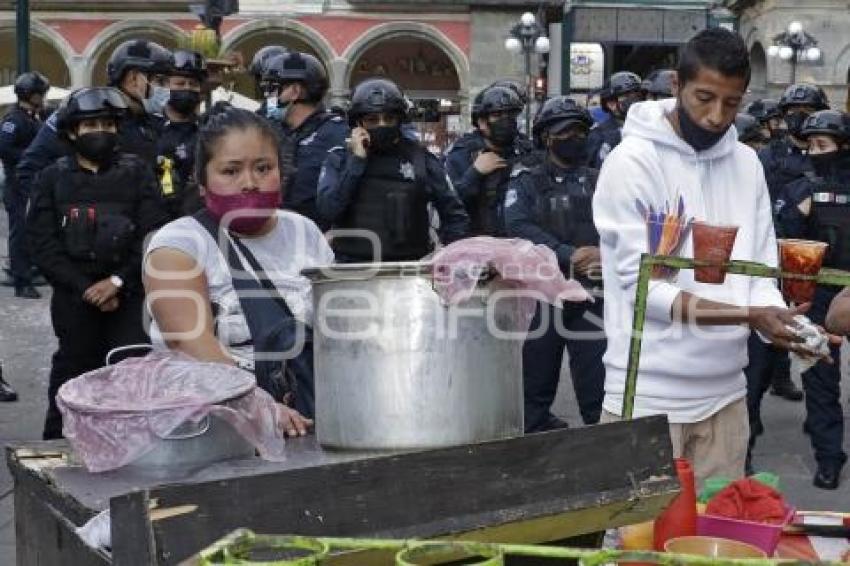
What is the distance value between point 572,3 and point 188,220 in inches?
1612

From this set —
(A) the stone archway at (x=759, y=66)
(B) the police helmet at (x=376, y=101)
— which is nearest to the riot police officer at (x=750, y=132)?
(B) the police helmet at (x=376, y=101)

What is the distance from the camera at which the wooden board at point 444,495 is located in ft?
5.92

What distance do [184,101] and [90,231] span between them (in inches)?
61.2

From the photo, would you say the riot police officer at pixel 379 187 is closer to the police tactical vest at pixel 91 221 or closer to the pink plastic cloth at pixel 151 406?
the police tactical vest at pixel 91 221

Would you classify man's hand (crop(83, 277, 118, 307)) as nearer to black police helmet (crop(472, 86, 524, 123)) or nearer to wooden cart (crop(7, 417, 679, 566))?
black police helmet (crop(472, 86, 524, 123))

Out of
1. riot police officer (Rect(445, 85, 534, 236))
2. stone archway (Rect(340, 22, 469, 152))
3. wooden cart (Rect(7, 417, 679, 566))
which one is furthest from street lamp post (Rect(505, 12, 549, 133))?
wooden cart (Rect(7, 417, 679, 566))

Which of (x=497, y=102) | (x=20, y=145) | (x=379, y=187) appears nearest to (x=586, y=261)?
(x=379, y=187)

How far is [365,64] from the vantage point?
3606 centimetres

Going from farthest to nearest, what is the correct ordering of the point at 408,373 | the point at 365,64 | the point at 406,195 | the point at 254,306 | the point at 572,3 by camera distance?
the point at 572,3 < the point at 365,64 < the point at 406,195 < the point at 254,306 < the point at 408,373

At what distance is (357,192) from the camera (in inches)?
240

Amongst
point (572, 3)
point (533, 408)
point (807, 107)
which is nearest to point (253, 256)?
point (533, 408)

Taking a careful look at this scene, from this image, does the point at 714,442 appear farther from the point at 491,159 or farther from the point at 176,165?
the point at 176,165

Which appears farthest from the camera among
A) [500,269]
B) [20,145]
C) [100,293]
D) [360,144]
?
[20,145]

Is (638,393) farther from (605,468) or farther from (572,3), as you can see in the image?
(572,3)
